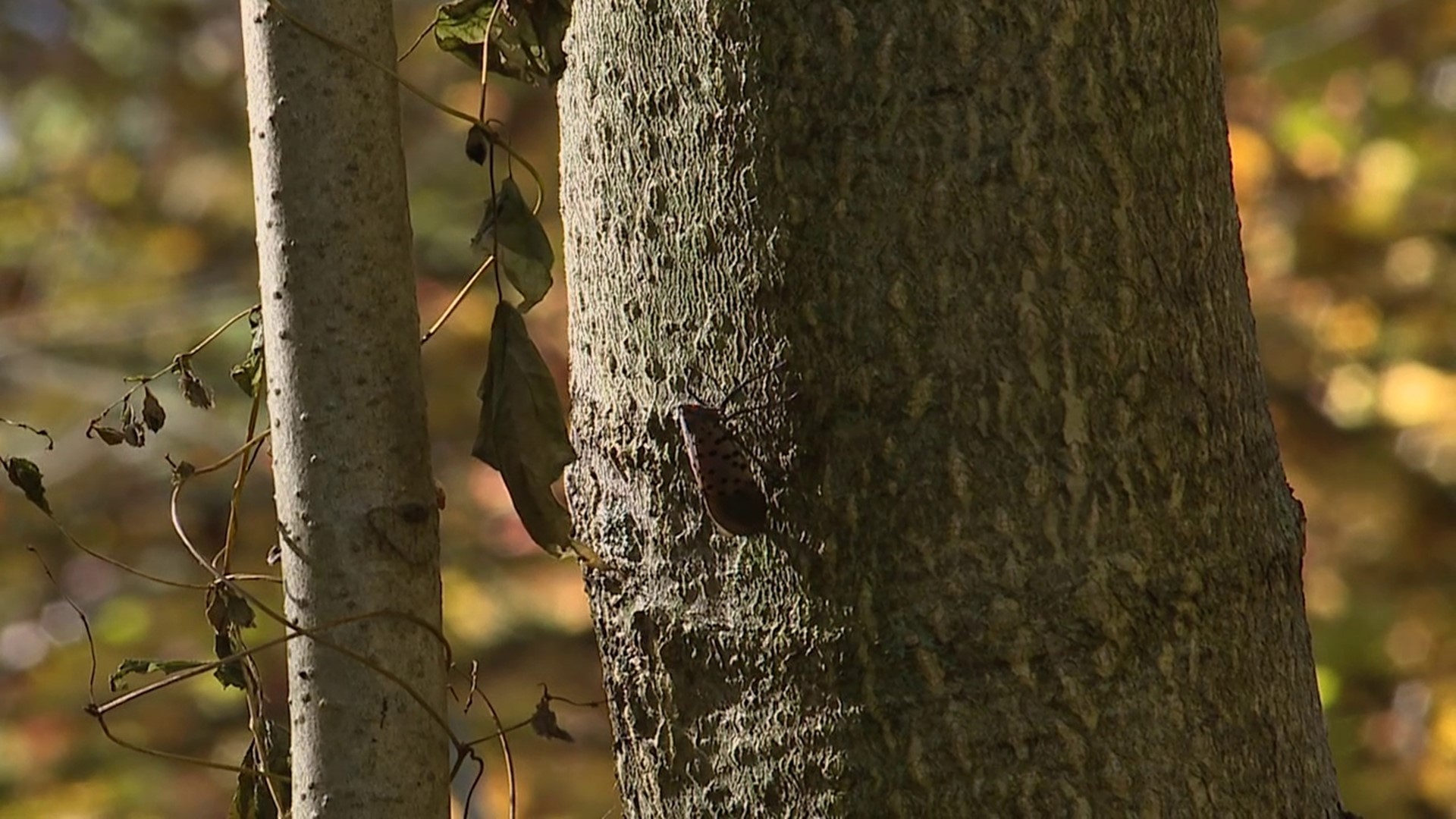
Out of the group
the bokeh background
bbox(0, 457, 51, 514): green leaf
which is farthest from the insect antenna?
the bokeh background

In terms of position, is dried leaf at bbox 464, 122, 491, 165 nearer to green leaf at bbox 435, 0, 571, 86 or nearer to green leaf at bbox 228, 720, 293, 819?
green leaf at bbox 435, 0, 571, 86

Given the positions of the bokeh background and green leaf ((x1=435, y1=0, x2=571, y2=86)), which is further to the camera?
the bokeh background

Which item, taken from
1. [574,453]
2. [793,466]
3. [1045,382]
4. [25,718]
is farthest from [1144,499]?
[25,718]

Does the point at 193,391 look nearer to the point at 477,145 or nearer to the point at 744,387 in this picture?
the point at 477,145

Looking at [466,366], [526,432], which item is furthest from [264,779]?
[466,366]

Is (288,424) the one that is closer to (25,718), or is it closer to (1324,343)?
(1324,343)

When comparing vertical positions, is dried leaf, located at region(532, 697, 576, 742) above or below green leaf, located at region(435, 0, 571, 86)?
below

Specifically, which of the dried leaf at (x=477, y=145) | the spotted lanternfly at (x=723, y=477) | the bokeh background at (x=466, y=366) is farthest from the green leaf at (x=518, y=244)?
the bokeh background at (x=466, y=366)
